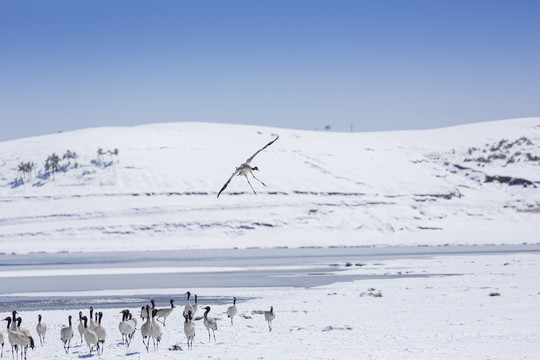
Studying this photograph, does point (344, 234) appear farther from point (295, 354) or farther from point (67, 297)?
point (295, 354)

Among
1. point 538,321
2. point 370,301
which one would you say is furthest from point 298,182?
point 538,321

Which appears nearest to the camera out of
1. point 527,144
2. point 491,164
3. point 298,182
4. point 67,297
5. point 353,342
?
point 353,342

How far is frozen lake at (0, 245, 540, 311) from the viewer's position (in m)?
23.8

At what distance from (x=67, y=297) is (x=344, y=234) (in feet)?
92.9

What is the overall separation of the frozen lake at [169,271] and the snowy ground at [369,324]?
2079 millimetres

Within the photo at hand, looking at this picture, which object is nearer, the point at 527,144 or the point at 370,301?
the point at 370,301

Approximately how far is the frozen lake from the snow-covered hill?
15.5 ft

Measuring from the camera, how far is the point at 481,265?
30062 millimetres

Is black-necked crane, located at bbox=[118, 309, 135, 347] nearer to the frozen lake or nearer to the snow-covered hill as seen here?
the frozen lake

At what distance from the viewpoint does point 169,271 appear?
31484 millimetres

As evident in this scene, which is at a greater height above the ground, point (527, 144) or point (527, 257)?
point (527, 144)

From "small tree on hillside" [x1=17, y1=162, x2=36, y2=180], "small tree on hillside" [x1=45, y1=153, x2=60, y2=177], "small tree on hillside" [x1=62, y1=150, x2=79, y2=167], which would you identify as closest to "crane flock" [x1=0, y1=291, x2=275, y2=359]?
"small tree on hillside" [x1=45, y1=153, x2=60, y2=177]

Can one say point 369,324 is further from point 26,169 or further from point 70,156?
point 70,156

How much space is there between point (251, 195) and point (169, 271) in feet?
83.0
